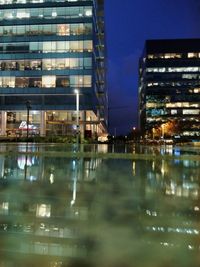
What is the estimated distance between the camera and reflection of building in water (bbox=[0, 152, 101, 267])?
5.97m

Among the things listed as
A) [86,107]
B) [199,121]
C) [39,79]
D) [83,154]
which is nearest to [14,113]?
[39,79]

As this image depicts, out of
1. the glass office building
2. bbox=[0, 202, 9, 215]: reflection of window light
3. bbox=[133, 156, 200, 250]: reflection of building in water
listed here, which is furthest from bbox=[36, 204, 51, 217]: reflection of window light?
the glass office building

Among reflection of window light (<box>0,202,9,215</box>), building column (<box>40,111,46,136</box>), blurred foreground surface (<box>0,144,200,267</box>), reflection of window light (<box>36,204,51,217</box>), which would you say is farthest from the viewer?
building column (<box>40,111,46,136</box>)

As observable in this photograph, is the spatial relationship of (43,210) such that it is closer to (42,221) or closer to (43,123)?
(42,221)

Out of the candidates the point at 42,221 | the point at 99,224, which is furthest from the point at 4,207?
the point at 99,224

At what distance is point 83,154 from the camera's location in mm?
33406

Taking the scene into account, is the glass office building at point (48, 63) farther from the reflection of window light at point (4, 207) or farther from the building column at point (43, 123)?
the reflection of window light at point (4, 207)

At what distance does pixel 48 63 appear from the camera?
93562mm

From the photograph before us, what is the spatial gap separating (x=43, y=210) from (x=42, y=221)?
122cm

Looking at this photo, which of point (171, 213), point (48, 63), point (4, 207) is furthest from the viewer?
point (48, 63)

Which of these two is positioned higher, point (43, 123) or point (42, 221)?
point (43, 123)

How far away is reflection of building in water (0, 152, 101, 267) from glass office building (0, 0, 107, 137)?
258 feet

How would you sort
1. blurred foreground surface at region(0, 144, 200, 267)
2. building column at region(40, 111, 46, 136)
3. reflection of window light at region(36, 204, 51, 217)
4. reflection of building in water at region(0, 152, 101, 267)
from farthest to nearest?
1. building column at region(40, 111, 46, 136)
2. reflection of window light at region(36, 204, 51, 217)
3. reflection of building in water at region(0, 152, 101, 267)
4. blurred foreground surface at region(0, 144, 200, 267)

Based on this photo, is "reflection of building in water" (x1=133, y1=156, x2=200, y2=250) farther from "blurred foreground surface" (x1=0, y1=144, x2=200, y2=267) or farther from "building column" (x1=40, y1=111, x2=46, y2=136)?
"building column" (x1=40, y1=111, x2=46, y2=136)
